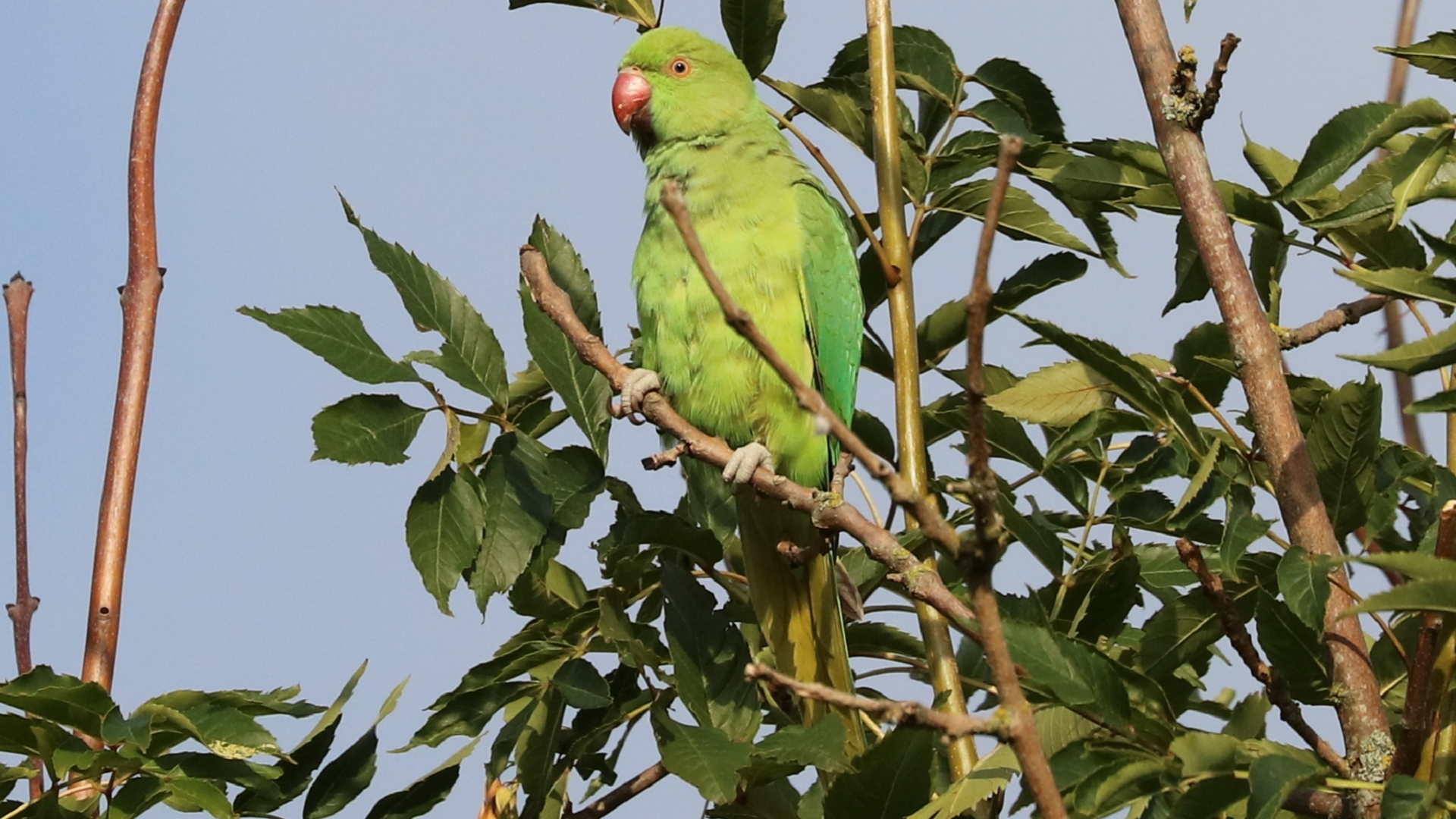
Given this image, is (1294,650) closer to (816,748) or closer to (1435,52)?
(816,748)

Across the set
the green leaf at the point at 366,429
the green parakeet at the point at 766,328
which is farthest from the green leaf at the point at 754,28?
the green leaf at the point at 366,429

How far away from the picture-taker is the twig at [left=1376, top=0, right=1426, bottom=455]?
2648 mm

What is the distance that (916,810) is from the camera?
1.88 metres

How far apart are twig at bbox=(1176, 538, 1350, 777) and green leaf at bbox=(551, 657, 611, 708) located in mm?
1004

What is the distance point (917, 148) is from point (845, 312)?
682 millimetres

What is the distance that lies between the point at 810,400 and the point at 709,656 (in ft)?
4.04

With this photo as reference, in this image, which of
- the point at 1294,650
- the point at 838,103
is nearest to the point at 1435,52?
the point at 1294,650

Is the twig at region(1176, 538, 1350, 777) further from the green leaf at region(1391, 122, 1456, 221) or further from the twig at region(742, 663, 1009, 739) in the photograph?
the twig at region(742, 663, 1009, 739)

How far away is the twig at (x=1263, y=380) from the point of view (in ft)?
5.93

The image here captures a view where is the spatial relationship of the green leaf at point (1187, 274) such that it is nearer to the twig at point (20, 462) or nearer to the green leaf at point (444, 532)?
the green leaf at point (444, 532)

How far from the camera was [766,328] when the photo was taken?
3.21 m

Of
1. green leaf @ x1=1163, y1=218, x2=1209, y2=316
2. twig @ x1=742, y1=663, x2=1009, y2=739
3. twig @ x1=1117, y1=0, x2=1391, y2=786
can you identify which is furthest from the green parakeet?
twig @ x1=742, y1=663, x2=1009, y2=739

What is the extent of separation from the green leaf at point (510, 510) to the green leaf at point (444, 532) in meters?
0.03

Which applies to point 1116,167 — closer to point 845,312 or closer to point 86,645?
point 845,312
